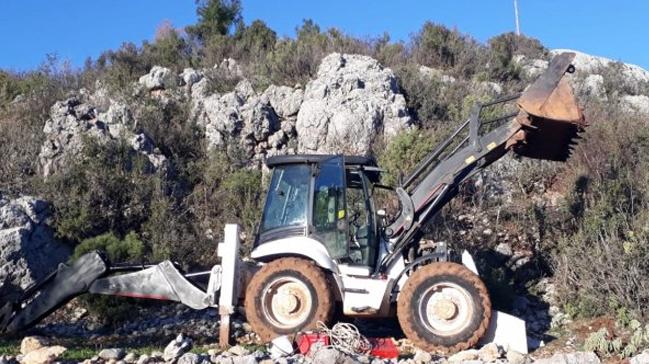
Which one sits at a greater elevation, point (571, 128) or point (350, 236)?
point (571, 128)

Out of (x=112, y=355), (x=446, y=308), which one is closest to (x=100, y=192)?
(x=112, y=355)

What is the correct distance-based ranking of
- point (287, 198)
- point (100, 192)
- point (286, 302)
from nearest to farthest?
point (286, 302) → point (287, 198) → point (100, 192)

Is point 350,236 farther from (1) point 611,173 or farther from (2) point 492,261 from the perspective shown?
(1) point 611,173

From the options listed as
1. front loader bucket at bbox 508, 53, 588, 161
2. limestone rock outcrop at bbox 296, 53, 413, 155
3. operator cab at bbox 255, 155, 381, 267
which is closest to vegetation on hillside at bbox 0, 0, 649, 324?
limestone rock outcrop at bbox 296, 53, 413, 155

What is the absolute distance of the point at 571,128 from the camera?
30.1 ft

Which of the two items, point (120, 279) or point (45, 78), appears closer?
point (120, 279)

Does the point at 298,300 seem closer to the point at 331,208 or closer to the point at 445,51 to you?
the point at 331,208

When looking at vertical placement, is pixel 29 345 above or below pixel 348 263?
below

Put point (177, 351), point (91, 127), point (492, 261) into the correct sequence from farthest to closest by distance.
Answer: point (91, 127), point (492, 261), point (177, 351)

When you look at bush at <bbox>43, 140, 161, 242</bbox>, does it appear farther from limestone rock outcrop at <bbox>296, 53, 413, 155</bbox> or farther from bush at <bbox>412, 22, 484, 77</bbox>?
bush at <bbox>412, 22, 484, 77</bbox>

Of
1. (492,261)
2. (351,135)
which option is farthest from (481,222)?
(351,135)

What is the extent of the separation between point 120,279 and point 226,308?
155 centimetres

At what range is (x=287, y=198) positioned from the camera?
990 cm

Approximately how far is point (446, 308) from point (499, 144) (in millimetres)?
2200
